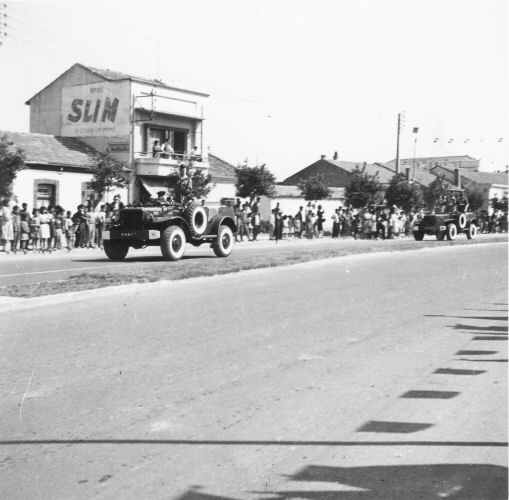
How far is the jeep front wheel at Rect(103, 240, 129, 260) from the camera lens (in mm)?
18219

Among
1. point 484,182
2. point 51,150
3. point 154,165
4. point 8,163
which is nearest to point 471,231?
point 154,165

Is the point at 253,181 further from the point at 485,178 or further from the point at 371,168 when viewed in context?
the point at 485,178

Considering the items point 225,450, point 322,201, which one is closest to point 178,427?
point 225,450

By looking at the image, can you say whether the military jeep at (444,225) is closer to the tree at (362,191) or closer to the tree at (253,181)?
the tree at (362,191)

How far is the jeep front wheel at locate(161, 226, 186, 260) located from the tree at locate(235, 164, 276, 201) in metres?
22.8

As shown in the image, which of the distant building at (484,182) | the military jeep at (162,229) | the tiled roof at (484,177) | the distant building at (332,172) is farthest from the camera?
the tiled roof at (484,177)

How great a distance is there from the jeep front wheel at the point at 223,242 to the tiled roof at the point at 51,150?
1330 centimetres

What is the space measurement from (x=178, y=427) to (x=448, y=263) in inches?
613

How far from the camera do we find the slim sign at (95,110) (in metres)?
36.3

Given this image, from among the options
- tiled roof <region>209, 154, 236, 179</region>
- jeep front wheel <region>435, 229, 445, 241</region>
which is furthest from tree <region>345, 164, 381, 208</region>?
jeep front wheel <region>435, 229, 445, 241</region>

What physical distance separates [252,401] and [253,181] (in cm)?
3613

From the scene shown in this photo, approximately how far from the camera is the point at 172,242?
58.8ft

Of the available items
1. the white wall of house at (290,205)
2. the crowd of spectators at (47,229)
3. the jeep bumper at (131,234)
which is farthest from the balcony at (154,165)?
the jeep bumper at (131,234)

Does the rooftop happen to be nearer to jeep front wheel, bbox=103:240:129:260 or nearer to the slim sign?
the slim sign
